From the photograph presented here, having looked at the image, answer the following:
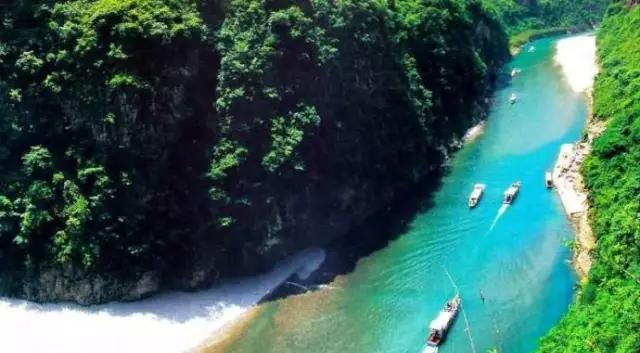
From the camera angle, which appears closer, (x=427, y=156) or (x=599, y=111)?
(x=427, y=156)

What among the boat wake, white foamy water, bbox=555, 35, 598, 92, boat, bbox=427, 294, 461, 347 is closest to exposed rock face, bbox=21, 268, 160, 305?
boat, bbox=427, 294, 461, 347

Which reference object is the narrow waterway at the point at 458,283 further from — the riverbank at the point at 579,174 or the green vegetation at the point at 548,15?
the green vegetation at the point at 548,15

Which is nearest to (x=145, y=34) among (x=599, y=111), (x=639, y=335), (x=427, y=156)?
(x=427, y=156)

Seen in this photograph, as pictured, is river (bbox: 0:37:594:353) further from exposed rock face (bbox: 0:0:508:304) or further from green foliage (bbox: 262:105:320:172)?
green foliage (bbox: 262:105:320:172)

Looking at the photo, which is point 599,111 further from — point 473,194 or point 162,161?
point 162,161

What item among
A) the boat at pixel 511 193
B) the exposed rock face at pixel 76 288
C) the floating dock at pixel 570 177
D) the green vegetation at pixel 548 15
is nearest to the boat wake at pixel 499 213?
the boat at pixel 511 193

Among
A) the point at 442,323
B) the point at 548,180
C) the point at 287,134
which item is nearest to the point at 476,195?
the point at 548,180

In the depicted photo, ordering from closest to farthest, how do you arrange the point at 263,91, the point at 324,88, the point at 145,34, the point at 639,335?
the point at 639,335, the point at 145,34, the point at 263,91, the point at 324,88
